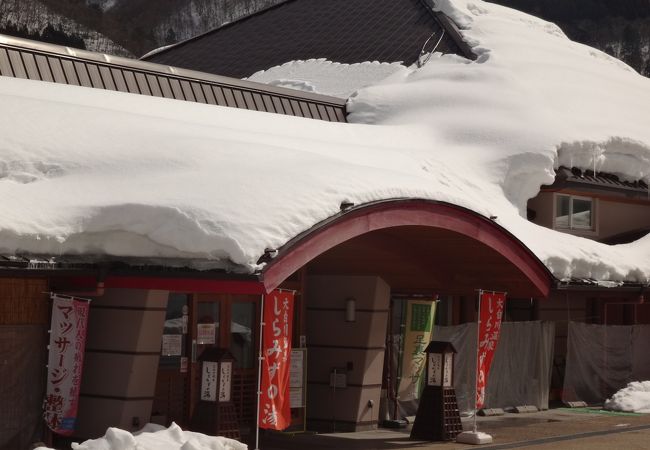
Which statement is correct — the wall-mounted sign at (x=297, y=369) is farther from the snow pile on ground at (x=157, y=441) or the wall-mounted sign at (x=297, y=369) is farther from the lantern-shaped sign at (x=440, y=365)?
the snow pile on ground at (x=157, y=441)

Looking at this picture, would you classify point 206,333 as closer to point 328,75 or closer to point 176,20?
point 328,75

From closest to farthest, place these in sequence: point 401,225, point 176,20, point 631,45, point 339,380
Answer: point 401,225
point 339,380
point 176,20
point 631,45

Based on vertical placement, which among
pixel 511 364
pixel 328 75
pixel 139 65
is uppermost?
pixel 328 75

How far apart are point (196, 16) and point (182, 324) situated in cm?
7784

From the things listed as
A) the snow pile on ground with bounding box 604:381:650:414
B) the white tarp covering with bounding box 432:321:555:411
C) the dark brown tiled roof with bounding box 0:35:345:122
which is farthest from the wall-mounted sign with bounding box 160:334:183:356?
the snow pile on ground with bounding box 604:381:650:414

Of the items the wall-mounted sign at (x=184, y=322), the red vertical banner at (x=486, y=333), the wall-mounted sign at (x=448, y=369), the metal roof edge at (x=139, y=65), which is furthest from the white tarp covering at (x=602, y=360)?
the wall-mounted sign at (x=184, y=322)

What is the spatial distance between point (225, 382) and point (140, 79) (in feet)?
23.9

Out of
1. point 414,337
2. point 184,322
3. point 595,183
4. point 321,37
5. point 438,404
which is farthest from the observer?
point 321,37

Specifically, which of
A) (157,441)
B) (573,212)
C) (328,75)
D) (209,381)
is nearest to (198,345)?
(209,381)

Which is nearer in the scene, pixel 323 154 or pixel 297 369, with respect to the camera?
pixel 323 154

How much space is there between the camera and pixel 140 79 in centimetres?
1847

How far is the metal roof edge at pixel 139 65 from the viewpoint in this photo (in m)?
16.9

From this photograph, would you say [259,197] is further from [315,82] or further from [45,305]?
[315,82]

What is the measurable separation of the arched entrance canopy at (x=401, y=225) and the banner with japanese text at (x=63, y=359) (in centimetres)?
267
